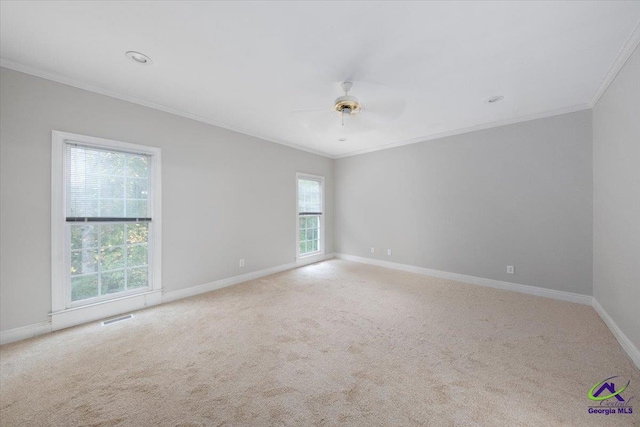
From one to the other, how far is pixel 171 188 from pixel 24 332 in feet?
6.47

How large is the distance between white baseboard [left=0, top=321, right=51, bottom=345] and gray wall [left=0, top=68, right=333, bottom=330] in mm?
55

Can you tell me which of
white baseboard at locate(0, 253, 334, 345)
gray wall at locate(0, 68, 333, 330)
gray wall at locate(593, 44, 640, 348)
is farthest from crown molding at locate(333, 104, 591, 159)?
white baseboard at locate(0, 253, 334, 345)

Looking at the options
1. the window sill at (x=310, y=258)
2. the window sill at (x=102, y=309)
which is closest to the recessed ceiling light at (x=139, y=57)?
the window sill at (x=102, y=309)

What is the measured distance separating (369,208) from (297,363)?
387 cm

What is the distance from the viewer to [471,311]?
9.50 ft

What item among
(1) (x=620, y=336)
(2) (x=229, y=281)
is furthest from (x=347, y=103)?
(1) (x=620, y=336)

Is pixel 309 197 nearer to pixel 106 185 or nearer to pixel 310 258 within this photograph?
pixel 310 258

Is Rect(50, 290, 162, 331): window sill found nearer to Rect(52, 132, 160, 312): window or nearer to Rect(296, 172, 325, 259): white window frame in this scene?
Rect(52, 132, 160, 312): window

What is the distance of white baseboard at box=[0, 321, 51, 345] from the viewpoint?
218cm

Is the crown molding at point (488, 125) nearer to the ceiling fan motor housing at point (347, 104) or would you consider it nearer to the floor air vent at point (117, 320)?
the ceiling fan motor housing at point (347, 104)

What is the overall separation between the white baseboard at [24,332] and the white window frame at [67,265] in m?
0.06

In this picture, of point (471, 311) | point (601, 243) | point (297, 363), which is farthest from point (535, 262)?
point (297, 363)

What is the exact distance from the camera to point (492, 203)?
376 centimetres

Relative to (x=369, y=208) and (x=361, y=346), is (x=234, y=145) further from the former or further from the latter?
(x=361, y=346)
